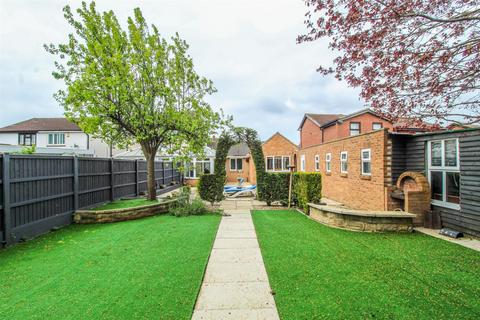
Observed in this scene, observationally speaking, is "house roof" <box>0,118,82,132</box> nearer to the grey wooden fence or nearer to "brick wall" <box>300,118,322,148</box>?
the grey wooden fence

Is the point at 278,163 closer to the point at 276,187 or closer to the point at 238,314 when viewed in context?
the point at 276,187

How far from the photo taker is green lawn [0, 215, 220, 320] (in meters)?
2.84

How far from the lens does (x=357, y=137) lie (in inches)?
399

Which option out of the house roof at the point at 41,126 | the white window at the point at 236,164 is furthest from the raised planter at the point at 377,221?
the house roof at the point at 41,126

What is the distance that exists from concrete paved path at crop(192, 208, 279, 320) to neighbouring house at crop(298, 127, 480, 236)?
560 centimetres

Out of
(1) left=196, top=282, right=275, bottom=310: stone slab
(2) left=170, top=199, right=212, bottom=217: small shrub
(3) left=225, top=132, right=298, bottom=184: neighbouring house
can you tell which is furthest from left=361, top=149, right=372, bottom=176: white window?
(3) left=225, top=132, right=298, bottom=184: neighbouring house

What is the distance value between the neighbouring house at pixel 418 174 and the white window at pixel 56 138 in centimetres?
3257

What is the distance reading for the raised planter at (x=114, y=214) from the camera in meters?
7.67

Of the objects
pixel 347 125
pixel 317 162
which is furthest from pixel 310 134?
pixel 317 162

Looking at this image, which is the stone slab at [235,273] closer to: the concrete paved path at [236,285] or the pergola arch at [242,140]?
the concrete paved path at [236,285]

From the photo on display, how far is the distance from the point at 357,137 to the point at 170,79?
8810 mm

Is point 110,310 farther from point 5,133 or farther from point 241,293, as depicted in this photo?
point 5,133

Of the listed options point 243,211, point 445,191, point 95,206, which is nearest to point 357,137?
point 445,191

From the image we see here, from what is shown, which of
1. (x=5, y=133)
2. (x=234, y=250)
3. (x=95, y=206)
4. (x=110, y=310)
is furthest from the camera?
(x=5, y=133)
